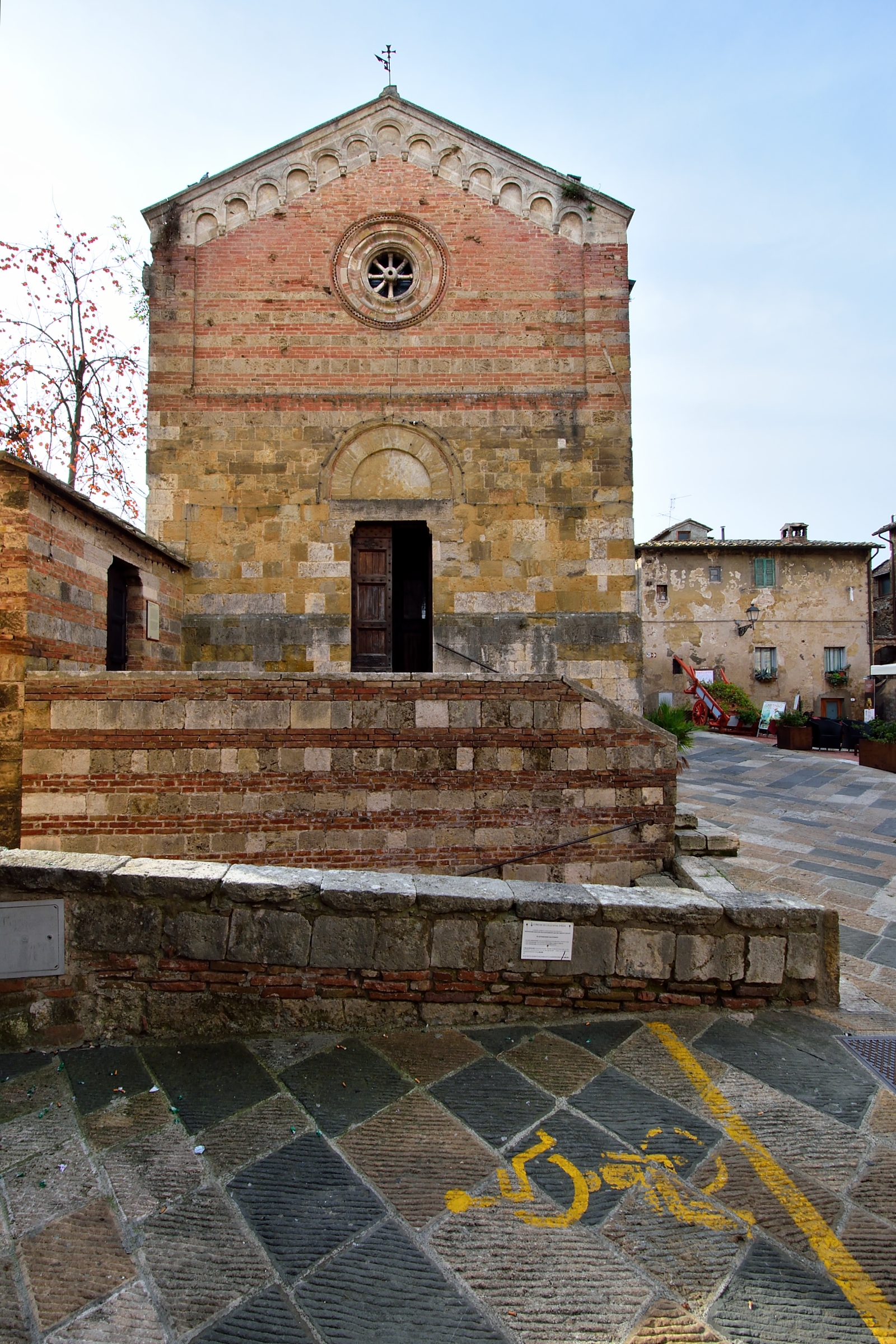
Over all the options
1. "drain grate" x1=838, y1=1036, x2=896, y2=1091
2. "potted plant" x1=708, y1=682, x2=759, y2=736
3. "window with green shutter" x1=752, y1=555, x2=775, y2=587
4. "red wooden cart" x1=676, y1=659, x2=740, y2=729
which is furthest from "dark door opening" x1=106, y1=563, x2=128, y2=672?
"window with green shutter" x1=752, y1=555, x2=775, y2=587

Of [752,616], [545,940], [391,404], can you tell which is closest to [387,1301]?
[545,940]

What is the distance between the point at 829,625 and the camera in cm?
2711

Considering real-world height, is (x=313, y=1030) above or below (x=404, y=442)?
below

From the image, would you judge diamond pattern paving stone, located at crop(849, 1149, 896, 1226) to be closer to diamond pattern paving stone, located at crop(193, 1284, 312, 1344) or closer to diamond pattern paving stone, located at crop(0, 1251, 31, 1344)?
diamond pattern paving stone, located at crop(193, 1284, 312, 1344)

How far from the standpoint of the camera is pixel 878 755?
15.1m

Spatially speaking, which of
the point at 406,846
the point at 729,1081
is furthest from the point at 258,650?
the point at 729,1081

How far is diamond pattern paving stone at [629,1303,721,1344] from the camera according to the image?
1.94m

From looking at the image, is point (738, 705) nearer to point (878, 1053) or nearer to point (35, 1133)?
point (878, 1053)

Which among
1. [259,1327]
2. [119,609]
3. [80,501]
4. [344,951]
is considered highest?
[80,501]

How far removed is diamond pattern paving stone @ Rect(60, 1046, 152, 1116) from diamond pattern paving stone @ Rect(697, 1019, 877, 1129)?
8.86ft

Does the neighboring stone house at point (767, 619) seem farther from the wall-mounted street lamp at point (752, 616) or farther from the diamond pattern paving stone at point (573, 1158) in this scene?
the diamond pattern paving stone at point (573, 1158)

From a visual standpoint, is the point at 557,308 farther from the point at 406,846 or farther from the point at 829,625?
the point at 829,625

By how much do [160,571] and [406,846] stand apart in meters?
5.31

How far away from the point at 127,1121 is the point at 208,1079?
368mm
